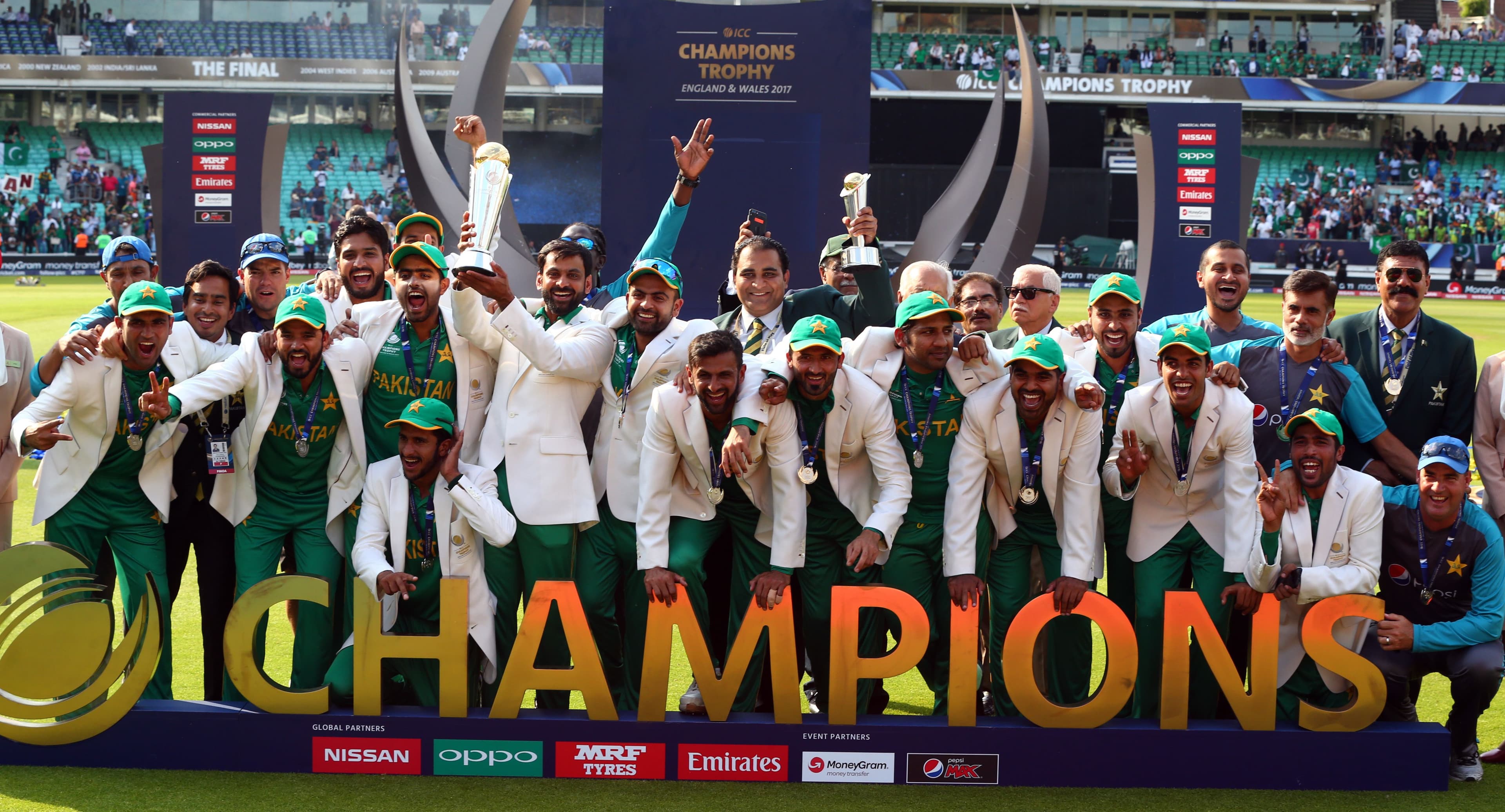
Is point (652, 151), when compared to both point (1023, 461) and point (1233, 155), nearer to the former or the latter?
point (1233, 155)

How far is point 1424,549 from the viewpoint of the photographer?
16.8 ft

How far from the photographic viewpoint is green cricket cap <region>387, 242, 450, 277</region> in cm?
521

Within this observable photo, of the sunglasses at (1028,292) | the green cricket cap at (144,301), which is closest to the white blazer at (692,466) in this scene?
the sunglasses at (1028,292)

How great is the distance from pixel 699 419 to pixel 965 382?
1.11 m

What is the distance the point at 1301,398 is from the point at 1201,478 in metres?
0.78

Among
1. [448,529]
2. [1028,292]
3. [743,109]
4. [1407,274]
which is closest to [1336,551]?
[1407,274]

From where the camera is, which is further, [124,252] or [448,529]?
[124,252]

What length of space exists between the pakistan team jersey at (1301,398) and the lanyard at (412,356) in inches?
133

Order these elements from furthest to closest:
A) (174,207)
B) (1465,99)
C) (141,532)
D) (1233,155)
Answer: (1465,99)
(1233,155)
(174,207)
(141,532)

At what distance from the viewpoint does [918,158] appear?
39.7 meters

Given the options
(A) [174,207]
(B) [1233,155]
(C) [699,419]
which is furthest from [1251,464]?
(A) [174,207]

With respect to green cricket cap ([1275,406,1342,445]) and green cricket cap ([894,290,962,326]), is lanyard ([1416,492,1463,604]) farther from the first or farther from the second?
green cricket cap ([894,290,962,326])

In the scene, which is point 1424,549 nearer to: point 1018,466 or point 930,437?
point 1018,466

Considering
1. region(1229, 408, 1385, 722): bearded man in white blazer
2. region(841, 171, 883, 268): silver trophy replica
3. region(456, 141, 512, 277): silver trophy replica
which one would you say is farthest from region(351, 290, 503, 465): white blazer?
region(1229, 408, 1385, 722): bearded man in white blazer
